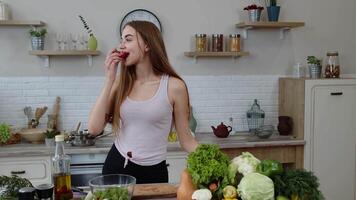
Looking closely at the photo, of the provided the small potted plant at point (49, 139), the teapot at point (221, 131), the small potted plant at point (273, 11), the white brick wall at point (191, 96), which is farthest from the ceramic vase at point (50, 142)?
the small potted plant at point (273, 11)

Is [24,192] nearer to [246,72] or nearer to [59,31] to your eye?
[59,31]

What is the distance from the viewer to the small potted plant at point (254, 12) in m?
3.91

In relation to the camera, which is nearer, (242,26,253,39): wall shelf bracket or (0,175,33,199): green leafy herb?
(0,175,33,199): green leafy herb

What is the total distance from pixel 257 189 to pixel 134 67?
3.48ft

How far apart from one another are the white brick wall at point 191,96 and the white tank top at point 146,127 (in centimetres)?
198

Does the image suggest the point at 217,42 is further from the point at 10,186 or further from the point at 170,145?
the point at 10,186

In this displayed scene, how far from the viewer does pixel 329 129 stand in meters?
3.75

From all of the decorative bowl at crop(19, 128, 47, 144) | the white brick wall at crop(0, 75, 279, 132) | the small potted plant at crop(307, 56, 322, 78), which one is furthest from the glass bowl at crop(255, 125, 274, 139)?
the decorative bowl at crop(19, 128, 47, 144)

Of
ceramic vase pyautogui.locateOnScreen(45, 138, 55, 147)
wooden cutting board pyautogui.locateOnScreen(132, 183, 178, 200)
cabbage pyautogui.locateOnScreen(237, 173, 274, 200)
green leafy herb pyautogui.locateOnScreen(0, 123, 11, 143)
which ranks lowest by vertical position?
ceramic vase pyautogui.locateOnScreen(45, 138, 55, 147)

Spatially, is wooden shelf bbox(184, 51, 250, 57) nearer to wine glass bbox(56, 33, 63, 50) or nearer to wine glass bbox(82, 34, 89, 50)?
wine glass bbox(82, 34, 89, 50)

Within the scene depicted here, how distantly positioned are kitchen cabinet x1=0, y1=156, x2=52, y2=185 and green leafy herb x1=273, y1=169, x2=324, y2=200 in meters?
2.42

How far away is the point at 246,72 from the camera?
13.7ft

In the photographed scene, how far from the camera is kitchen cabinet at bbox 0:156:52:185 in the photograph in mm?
3254

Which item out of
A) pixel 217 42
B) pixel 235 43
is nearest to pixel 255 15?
pixel 235 43
